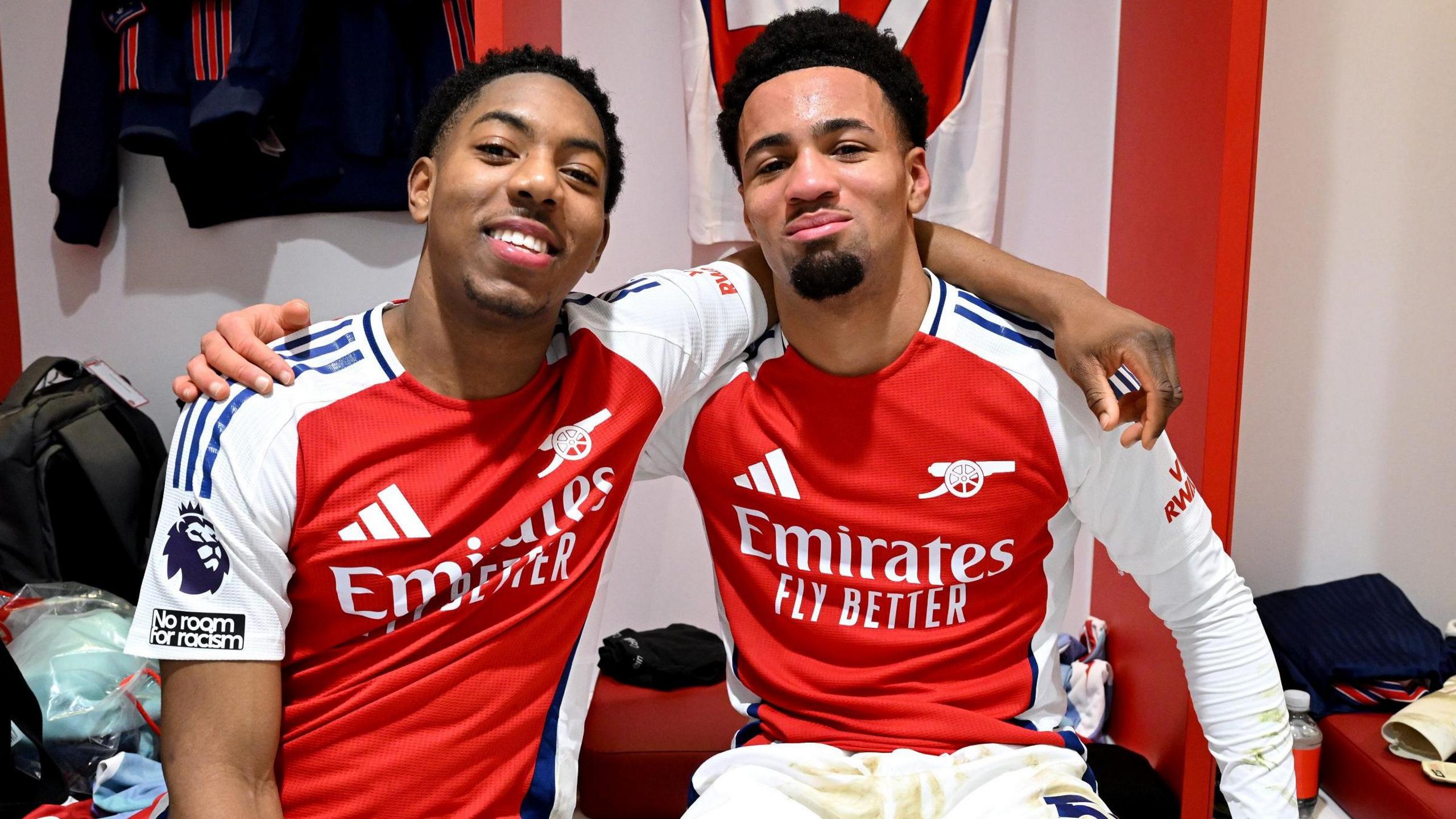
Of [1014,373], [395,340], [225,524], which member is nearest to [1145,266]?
[1014,373]

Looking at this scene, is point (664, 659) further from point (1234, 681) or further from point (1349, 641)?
point (1349, 641)

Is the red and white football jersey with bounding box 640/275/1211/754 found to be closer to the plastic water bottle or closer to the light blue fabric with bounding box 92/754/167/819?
the plastic water bottle

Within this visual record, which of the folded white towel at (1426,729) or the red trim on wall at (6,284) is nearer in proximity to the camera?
the folded white towel at (1426,729)

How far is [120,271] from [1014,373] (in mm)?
2339

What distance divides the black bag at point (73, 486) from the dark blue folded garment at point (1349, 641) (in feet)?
8.04

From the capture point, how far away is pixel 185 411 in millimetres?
1122

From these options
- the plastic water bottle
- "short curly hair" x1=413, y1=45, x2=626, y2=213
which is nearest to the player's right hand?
"short curly hair" x1=413, y1=45, x2=626, y2=213

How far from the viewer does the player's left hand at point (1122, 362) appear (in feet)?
3.57

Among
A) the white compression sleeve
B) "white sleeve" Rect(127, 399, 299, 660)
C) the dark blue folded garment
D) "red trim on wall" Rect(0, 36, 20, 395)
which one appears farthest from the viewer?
"red trim on wall" Rect(0, 36, 20, 395)

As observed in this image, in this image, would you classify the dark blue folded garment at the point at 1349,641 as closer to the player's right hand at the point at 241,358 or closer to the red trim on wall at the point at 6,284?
the player's right hand at the point at 241,358

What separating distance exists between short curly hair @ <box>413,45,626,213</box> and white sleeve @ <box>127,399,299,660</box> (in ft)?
1.63

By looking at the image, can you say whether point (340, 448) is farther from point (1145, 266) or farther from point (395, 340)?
point (1145, 266)

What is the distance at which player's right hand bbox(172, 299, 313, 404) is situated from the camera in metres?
1.12

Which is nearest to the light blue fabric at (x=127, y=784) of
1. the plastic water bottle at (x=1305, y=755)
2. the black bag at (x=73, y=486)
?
the black bag at (x=73, y=486)
